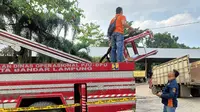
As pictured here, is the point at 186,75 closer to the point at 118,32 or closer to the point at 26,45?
the point at 118,32

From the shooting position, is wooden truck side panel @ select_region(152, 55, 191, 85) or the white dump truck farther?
wooden truck side panel @ select_region(152, 55, 191, 85)

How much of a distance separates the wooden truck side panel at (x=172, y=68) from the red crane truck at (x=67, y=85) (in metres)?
10.2

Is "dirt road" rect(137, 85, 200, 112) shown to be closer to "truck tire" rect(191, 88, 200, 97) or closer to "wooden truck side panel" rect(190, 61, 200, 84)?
"wooden truck side panel" rect(190, 61, 200, 84)

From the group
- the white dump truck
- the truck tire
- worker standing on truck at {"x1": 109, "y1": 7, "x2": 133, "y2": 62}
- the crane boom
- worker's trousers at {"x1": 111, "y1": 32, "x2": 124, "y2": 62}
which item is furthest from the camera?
the truck tire

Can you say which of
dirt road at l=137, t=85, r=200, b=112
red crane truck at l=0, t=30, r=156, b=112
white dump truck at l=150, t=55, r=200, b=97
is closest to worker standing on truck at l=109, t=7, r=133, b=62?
red crane truck at l=0, t=30, r=156, b=112

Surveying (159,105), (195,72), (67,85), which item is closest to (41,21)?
(159,105)

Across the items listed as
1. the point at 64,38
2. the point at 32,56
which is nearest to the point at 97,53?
the point at 64,38

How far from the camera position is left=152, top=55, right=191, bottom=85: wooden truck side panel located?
50.1ft

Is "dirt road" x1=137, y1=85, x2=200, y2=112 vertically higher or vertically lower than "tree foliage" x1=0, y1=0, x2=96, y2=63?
lower

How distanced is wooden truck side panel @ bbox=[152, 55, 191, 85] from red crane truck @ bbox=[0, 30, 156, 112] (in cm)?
1025

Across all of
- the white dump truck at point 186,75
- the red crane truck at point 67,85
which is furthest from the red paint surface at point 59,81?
the white dump truck at point 186,75

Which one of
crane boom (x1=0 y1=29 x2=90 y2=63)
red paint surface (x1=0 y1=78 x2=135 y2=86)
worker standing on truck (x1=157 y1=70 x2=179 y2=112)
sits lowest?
worker standing on truck (x1=157 y1=70 x2=179 y2=112)

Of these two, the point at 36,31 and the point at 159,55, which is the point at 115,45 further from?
the point at 159,55

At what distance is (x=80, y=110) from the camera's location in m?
5.53
